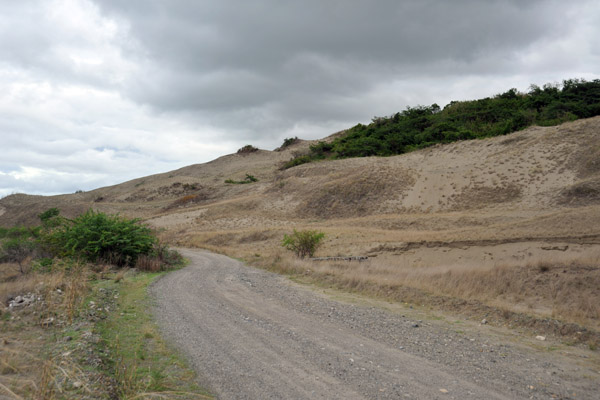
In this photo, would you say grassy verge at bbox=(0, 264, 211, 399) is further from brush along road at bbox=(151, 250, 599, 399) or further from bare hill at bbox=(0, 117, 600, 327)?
bare hill at bbox=(0, 117, 600, 327)

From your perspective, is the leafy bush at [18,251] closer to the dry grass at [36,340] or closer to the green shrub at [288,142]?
the dry grass at [36,340]

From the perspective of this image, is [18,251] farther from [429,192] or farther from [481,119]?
[481,119]

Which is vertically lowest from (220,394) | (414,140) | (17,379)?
(220,394)

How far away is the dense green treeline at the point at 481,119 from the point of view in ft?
192

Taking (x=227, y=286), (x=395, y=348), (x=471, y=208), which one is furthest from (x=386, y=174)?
(x=395, y=348)

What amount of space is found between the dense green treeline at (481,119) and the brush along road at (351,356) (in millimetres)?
53886

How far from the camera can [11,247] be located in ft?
65.6

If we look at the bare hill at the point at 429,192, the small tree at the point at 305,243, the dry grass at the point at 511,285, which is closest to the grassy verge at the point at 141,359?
the dry grass at the point at 511,285

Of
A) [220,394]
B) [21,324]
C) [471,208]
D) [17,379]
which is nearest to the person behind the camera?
[17,379]

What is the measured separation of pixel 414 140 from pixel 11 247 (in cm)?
5958

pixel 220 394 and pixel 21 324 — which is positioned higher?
pixel 21 324

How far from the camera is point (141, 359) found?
6.44 m

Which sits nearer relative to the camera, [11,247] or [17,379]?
[17,379]

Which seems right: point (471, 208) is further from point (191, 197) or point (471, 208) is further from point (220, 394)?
point (191, 197)
